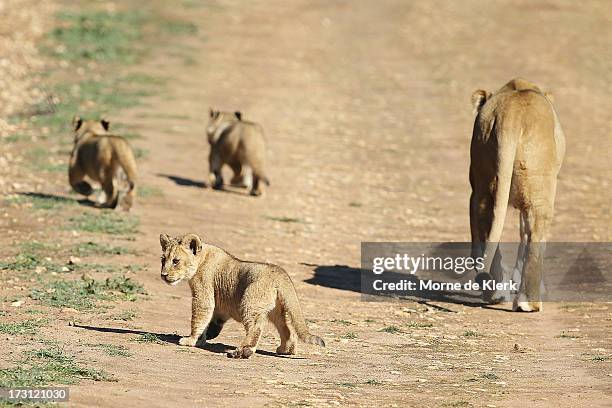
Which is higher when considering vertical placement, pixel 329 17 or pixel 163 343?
pixel 329 17

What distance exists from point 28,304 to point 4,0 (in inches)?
1007

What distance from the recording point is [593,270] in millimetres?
14625

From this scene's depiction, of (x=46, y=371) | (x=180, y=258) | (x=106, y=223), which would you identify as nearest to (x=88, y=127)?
(x=106, y=223)

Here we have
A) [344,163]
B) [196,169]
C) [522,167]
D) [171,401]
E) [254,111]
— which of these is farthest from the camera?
[254,111]

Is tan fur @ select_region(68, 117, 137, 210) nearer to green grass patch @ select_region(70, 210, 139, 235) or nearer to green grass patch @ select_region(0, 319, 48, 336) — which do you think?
green grass patch @ select_region(70, 210, 139, 235)

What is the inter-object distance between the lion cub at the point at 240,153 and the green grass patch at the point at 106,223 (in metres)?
3.01

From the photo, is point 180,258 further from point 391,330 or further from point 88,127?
point 88,127

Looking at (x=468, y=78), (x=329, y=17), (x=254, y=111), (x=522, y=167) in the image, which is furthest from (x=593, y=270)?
→ (x=329, y=17)

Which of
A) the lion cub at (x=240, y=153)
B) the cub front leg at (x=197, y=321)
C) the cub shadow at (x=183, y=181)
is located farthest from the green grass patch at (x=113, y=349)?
the cub shadow at (x=183, y=181)

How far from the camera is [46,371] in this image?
870 centimetres

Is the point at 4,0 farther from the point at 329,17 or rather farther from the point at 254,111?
the point at 254,111

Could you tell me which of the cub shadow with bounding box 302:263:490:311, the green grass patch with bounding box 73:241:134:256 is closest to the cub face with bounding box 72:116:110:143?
the green grass patch with bounding box 73:241:134:256

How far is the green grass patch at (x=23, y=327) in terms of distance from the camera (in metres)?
10.0

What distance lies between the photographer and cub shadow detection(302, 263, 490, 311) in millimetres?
13289
